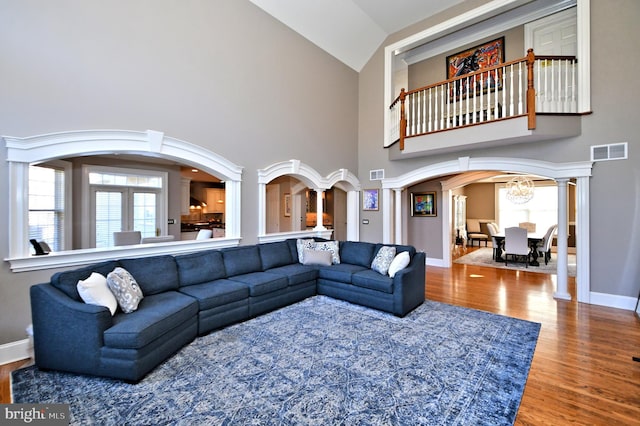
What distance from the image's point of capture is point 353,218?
303 inches

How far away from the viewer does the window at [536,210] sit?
10.8m

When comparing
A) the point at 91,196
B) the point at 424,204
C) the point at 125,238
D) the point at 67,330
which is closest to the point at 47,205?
the point at 125,238

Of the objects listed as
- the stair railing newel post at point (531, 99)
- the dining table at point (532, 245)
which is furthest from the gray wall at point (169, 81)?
the dining table at point (532, 245)

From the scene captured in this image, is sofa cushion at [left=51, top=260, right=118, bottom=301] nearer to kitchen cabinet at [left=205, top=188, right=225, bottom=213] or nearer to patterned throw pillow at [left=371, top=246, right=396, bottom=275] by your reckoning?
patterned throw pillow at [left=371, top=246, right=396, bottom=275]

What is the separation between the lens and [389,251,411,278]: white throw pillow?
4230mm

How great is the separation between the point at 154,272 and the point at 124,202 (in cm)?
384

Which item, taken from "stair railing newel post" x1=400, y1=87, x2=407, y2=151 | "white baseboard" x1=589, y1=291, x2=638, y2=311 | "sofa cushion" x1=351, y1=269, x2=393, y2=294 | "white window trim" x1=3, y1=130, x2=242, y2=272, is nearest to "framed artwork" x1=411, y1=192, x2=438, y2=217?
"stair railing newel post" x1=400, y1=87, x2=407, y2=151

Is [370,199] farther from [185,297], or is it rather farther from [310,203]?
[185,297]

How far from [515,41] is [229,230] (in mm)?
7392

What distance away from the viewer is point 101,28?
3514 millimetres

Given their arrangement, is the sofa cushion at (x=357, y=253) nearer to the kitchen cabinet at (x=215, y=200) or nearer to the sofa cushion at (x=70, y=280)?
the sofa cushion at (x=70, y=280)

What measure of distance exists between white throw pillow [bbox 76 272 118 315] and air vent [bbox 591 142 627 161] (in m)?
6.89

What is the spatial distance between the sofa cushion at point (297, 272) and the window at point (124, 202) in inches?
153

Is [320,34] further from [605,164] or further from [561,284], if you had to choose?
[561,284]
